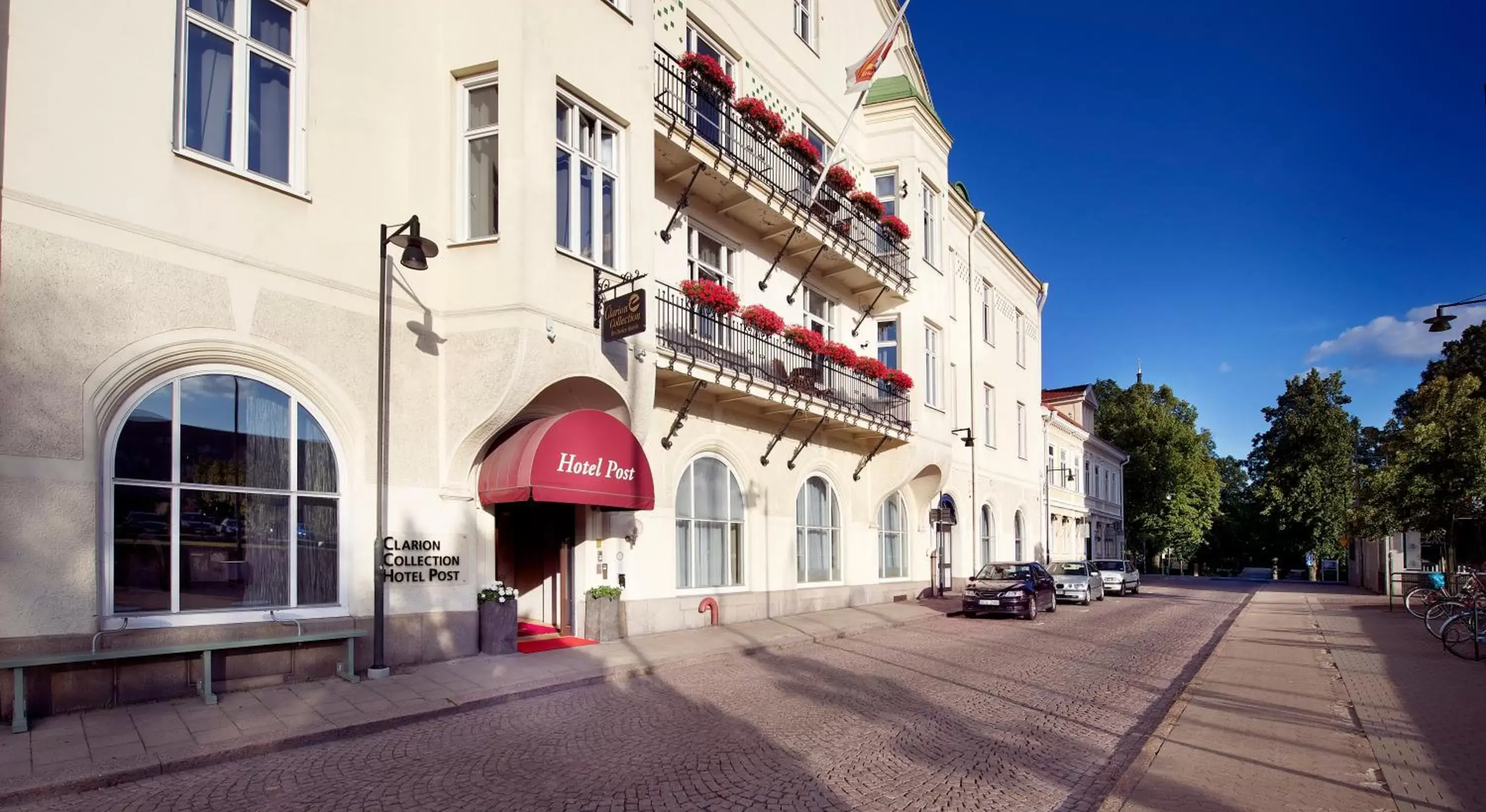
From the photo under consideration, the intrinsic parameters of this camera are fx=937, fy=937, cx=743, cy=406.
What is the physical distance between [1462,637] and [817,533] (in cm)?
1216

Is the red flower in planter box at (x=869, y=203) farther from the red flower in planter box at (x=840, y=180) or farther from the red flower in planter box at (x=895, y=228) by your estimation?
the red flower in planter box at (x=840, y=180)

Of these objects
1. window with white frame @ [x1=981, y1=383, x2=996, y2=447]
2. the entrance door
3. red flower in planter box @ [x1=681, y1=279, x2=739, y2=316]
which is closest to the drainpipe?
window with white frame @ [x1=981, y1=383, x2=996, y2=447]

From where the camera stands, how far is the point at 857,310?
24.1 metres

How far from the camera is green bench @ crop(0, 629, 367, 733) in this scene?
8.11 meters

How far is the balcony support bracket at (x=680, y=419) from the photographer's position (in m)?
16.5

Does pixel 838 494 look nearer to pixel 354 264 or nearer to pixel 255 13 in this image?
pixel 354 264

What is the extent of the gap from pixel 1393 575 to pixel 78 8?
1503 inches

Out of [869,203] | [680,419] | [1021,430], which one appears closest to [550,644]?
[680,419]

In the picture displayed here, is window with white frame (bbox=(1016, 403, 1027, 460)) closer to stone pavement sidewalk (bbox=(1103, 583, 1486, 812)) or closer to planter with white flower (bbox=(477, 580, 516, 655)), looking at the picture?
stone pavement sidewalk (bbox=(1103, 583, 1486, 812))

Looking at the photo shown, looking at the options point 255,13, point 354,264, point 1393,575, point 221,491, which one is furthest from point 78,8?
point 1393,575

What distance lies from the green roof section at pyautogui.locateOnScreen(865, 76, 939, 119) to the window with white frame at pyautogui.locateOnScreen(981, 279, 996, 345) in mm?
8617

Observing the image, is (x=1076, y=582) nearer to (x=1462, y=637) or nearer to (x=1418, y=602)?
(x=1418, y=602)

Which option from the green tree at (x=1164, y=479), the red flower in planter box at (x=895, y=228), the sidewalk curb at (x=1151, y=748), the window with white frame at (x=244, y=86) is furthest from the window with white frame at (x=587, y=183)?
the green tree at (x=1164, y=479)

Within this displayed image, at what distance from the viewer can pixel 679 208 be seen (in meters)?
17.0
